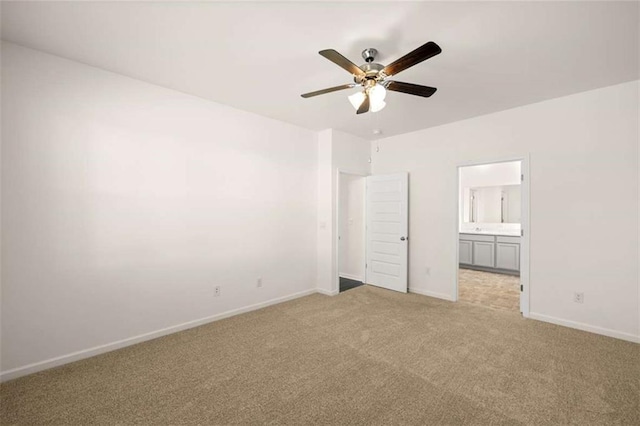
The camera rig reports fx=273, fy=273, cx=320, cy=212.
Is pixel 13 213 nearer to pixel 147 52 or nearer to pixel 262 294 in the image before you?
pixel 147 52

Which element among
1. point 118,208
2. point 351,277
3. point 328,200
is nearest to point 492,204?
point 351,277

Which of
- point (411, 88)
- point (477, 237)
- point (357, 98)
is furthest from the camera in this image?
point (477, 237)

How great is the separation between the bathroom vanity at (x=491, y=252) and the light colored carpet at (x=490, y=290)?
18cm

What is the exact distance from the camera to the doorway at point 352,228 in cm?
572

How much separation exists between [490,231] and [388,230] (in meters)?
3.37

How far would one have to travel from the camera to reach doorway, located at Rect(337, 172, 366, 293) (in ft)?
18.8

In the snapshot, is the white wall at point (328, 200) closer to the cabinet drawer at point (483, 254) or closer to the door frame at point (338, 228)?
the door frame at point (338, 228)

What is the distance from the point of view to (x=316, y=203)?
15.9 feet

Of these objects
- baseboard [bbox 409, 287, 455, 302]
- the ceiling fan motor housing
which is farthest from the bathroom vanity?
the ceiling fan motor housing

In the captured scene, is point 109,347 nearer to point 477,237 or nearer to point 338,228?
point 338,228

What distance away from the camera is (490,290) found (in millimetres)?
4871

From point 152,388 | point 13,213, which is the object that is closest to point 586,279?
point 152,388

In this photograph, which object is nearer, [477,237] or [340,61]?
[340,61]

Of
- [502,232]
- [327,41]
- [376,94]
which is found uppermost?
[327,41]
